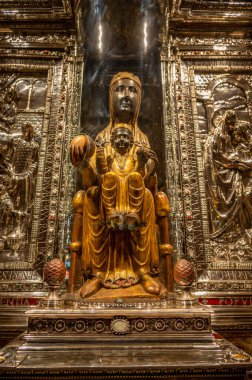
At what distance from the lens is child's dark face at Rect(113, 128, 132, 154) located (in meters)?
3.69

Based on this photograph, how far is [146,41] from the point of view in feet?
20.7

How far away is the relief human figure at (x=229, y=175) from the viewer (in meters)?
4.84

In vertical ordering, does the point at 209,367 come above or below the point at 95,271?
below

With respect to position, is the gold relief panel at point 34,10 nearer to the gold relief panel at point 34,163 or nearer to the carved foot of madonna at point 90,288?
the gold relief panel at point 34,163

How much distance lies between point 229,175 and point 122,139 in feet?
7.06

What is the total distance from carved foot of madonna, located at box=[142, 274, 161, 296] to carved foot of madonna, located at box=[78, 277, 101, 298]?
1.49ft

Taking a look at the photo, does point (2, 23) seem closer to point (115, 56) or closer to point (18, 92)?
point (18, 92)

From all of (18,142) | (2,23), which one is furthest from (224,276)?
(2,23)

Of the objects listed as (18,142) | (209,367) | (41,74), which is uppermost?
(41,74)

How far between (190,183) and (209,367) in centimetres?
301

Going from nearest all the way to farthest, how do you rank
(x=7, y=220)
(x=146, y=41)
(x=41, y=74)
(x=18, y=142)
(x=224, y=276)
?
(x=224, y=276) < (x=7, y=220) < (x=18, y=142) < (x=41, y=74) < (x=146, y=41)

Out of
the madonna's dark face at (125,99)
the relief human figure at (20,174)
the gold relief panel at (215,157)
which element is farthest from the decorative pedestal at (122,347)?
the madonna's dark face at (125,99)

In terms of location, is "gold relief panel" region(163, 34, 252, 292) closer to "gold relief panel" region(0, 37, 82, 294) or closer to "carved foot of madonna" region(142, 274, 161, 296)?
"carved foot of madonna" region(142, 274, 161, 296)

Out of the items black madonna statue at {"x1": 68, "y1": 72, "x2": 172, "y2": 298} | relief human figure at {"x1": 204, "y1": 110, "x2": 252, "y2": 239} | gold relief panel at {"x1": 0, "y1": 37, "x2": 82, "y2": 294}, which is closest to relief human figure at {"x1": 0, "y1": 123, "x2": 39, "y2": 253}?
gold relief panel at {"x1": 0, "y1": 37, "x2": 82, "y2": 294}
